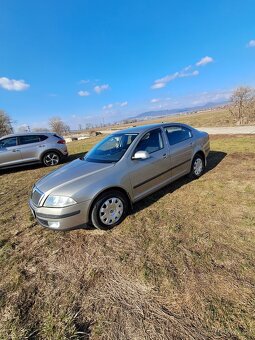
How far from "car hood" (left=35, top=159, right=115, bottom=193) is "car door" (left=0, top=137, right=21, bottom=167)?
219 inches

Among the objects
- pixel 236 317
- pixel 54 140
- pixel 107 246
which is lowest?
pixel 236 317

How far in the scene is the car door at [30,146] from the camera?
851cm

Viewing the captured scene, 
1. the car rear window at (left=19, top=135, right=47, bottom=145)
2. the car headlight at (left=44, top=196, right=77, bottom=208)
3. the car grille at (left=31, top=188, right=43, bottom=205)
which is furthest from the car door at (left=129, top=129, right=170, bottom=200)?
the car rear window at (left=19, top=135, right=47, bottom=145)

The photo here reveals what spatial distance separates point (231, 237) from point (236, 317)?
3.93ft

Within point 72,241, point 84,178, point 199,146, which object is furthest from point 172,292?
point 199,146

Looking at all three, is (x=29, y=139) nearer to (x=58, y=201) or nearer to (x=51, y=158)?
(x=51, y=158)

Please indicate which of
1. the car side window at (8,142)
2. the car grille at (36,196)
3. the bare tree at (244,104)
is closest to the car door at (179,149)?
the car grille at (36,196)

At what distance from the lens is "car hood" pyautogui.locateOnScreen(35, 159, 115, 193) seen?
10.9 feet

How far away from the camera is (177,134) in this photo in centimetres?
489

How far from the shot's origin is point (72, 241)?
3.34 m

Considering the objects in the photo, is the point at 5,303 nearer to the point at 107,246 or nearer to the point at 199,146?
the point at 107,246

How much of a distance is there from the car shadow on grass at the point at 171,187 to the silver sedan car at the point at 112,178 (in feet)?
1.00

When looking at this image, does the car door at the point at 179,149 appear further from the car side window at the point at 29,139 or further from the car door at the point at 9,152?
the car door at the point at 9,152

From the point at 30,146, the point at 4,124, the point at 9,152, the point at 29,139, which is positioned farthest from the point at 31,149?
the point at 4,124
